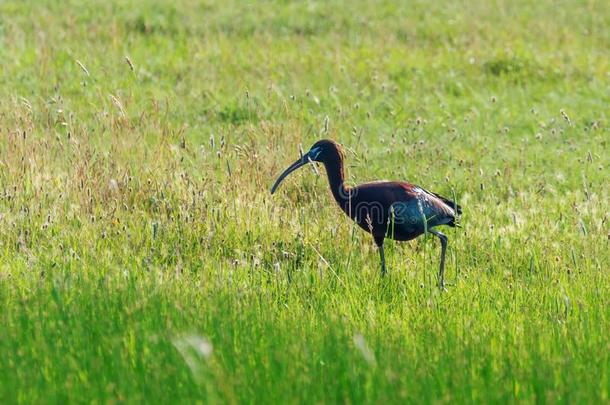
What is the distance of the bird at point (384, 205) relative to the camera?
739 cm

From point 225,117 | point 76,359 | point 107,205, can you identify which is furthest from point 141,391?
point 225,117

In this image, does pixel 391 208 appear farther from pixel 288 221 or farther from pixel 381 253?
pixel 288 221

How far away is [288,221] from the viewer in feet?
26.6

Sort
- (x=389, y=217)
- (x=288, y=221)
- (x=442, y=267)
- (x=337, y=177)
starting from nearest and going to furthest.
Result: (x=442, y=267) → (x=389, y=217) → (x=337, y=177) → (x=288, y=221)

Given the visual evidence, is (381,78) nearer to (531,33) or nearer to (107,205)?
(531,33)

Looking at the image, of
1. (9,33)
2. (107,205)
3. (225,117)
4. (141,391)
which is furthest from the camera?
(9,33)

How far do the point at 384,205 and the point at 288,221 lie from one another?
96cm

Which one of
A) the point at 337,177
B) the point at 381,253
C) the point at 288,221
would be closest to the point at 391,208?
the point at 381,253

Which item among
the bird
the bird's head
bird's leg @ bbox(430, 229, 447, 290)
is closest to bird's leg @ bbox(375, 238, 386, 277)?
the bird

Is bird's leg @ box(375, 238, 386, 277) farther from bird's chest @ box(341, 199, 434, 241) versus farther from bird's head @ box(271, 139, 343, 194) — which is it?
bird's head @ box(271, 139, 343, 194)

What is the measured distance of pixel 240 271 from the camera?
23.1 ft

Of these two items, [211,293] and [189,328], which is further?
[211,293]

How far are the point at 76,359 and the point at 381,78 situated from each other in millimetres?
9438

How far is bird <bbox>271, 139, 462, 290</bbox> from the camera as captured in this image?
7.39 meters
